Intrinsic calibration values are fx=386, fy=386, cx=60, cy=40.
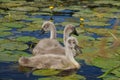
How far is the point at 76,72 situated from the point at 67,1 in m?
8.31

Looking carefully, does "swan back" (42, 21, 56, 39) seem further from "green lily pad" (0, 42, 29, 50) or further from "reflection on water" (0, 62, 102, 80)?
"reflection on water" (0, 62, 102, 80)

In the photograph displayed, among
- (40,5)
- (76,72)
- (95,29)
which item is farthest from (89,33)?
(40,5)

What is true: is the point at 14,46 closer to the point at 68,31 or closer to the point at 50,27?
the point at 50,27

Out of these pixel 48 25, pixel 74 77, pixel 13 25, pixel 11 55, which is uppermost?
pixel 48 25

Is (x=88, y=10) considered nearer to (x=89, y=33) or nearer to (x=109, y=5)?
(x=109, y=5)

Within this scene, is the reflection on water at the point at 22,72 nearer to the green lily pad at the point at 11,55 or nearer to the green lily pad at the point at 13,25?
the green lily pad at the point at 11,55

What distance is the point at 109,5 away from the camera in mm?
15367

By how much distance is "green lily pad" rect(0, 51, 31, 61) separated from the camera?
823 centimetres

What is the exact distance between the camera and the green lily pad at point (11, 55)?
8.23 m

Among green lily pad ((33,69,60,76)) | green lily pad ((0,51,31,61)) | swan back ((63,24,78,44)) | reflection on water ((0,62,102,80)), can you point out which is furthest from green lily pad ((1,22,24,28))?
green lily pad ((33,69,60,76))

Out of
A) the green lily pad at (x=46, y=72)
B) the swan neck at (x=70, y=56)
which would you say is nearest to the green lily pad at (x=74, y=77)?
the green lily pad at (x=46, y=72)

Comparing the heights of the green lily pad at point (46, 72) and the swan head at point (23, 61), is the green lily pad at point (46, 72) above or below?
below

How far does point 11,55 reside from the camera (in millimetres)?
8469

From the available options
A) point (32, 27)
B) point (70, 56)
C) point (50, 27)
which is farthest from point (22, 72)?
point (32, 27)
